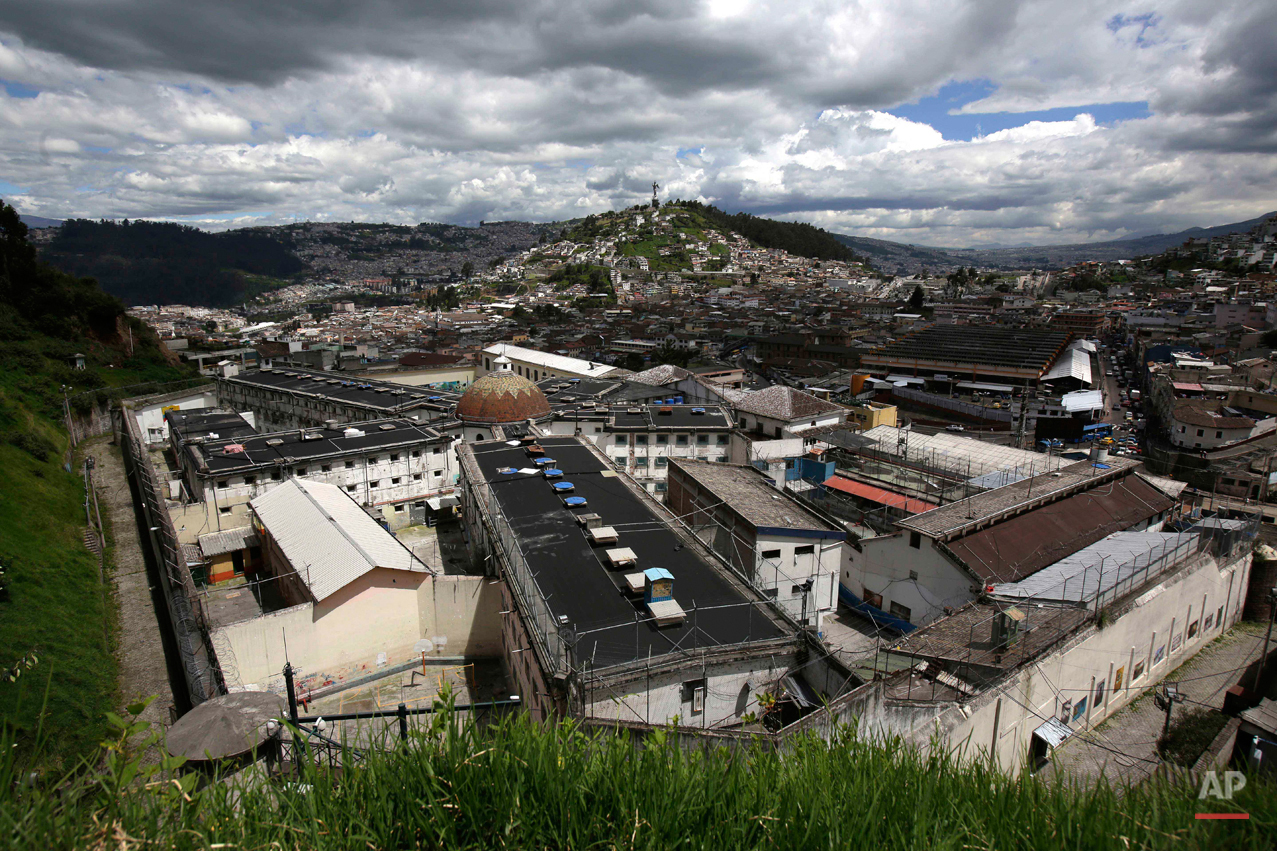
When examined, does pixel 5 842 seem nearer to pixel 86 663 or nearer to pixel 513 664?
pixel 513 664

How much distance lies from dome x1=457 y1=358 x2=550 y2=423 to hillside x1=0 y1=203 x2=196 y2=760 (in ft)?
55.2

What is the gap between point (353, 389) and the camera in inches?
1775

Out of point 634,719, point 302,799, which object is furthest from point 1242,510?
point 302,799

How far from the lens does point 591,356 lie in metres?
85.9

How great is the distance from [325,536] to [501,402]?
1460cm

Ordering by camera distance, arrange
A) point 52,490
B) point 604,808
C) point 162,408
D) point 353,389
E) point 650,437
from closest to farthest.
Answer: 1. point 604,808
2. point 52,490
3. point 650,437
4. point 353,389
5. point 162,408

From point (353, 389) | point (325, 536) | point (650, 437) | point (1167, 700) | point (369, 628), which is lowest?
point (369, 628)

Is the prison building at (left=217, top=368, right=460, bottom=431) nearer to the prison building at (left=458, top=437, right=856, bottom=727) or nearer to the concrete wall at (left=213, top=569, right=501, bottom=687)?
the concrete wall at (left=213, top=569, right=501, bottom=687)

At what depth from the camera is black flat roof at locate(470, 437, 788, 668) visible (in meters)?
13.0

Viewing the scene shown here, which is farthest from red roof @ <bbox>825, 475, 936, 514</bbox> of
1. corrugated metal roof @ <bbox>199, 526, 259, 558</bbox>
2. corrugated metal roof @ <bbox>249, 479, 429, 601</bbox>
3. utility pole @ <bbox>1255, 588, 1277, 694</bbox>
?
corrugated metal roof @ <bbox>199, 526, 259, 558</bbox>

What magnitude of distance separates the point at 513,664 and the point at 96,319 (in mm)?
54763

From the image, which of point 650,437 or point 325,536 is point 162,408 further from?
point 650,437

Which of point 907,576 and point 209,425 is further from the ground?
point 209,425

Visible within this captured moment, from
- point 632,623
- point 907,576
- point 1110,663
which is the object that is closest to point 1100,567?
point 1110,663
